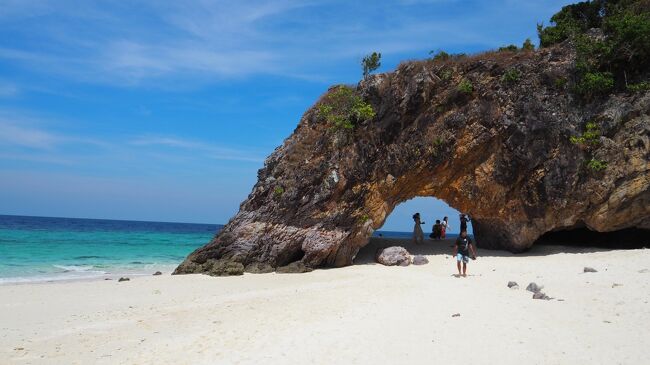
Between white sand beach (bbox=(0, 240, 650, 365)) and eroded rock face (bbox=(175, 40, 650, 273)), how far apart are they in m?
3.07

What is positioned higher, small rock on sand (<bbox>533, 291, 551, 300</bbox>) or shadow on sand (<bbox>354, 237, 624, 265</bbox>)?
shadow on sand (<bbox>354, 237, 624, 265</bbox>)

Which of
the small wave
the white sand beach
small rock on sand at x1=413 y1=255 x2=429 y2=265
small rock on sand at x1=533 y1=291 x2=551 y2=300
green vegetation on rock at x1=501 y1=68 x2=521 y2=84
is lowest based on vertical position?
the small wave

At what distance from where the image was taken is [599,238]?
67.0ft

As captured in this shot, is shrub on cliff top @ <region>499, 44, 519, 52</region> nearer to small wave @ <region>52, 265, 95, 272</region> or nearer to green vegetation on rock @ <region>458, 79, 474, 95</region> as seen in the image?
green vegetation on rock @ <region>458, 79, 474, 95</region>

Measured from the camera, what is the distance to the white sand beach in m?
7.39

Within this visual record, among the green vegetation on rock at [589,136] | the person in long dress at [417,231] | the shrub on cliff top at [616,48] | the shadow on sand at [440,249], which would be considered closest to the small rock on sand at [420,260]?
the shadow on sand at [440,249]

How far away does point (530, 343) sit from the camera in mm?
7531

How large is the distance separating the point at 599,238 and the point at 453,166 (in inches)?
312

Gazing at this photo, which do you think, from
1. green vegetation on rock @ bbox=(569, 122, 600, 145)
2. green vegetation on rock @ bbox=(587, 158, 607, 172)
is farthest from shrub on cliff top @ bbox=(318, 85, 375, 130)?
green vegetation on rock @ bbox=(587, 158, 607, 172)

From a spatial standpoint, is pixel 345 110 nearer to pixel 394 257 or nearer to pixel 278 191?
pixel 278 191

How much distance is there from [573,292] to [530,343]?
188 inches

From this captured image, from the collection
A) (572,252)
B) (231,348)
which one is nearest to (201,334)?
(231,348)

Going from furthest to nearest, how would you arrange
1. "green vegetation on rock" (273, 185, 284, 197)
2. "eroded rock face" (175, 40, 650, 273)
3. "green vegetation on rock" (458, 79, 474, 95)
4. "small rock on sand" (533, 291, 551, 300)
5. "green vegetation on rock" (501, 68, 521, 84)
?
1. "green vegetation on rock" (273, 185, 284, 197)
2. "green vegetation on rock" (458, 79, 474, 95)
3. "green vegetation on rock" (501, 68, 521, 84)
4. "eroded rock face" (175, 40, 650, 273)
5. "small rock on sand" (533, 291, 551, 300)

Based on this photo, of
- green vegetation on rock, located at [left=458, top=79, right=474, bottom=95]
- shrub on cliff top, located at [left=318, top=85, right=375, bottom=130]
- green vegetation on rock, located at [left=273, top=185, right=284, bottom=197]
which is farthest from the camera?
shrub on cliff top, located at [left=318, top=85, right=375, bottom=130]
